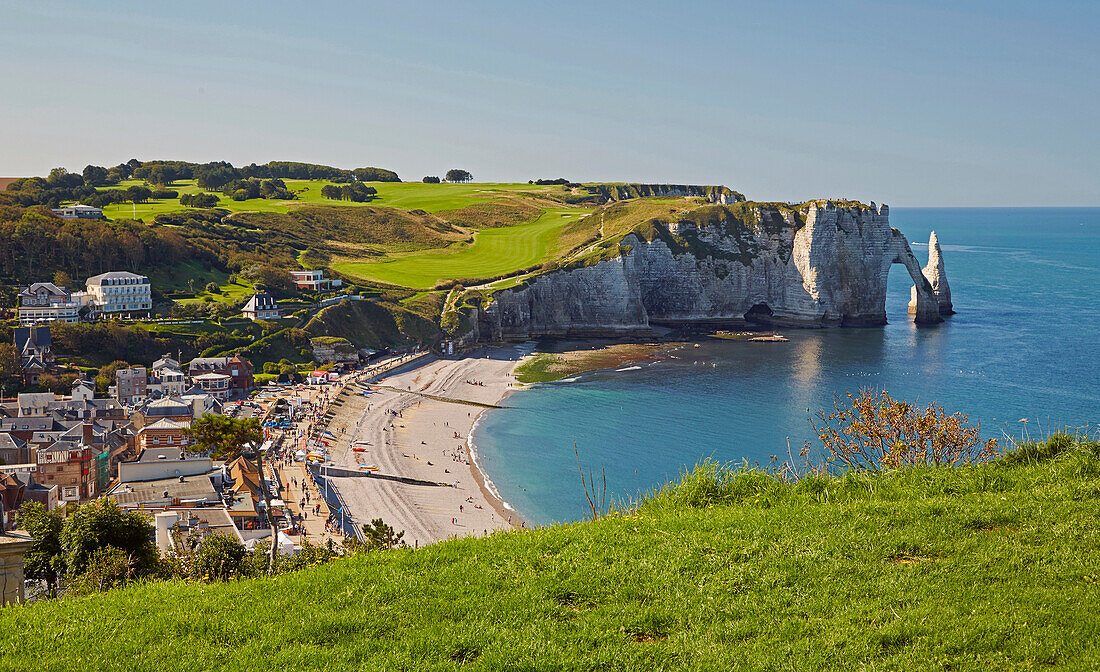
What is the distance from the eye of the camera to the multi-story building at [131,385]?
190 feet

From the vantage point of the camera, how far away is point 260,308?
79.6 metres

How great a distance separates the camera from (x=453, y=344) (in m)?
87.6

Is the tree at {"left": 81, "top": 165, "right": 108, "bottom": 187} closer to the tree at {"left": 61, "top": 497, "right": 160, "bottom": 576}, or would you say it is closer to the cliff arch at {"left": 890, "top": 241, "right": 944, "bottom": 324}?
the cliff arch at {"left": 890, "top": 241, "right": 944, "bottom": 324}

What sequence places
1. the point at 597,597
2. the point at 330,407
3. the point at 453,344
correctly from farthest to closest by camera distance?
the point at 453,344 → the point at 330,407 → the point at 597,597

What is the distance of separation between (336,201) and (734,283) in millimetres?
69727

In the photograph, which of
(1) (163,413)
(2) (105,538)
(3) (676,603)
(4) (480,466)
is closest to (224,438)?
(1) (163,413)

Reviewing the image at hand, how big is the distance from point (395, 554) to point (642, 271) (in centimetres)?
9557

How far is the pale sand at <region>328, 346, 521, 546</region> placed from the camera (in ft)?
131

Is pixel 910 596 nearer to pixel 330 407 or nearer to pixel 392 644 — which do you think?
pixel 392 644

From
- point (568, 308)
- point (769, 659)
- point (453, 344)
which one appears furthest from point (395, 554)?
point (568, 308)

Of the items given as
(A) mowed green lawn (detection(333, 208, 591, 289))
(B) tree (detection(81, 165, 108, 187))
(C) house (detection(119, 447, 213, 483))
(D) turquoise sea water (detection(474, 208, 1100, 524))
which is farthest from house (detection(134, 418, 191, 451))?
(B) tree (detection(81, 165, 108, 187))

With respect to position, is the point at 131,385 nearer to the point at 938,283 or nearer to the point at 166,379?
the point at 166,379

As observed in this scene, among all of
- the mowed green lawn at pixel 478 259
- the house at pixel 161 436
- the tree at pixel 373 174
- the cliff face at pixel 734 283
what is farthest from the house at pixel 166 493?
the tree at pixel 373 174

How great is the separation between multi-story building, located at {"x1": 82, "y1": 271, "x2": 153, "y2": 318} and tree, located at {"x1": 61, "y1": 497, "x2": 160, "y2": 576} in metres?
64.2
